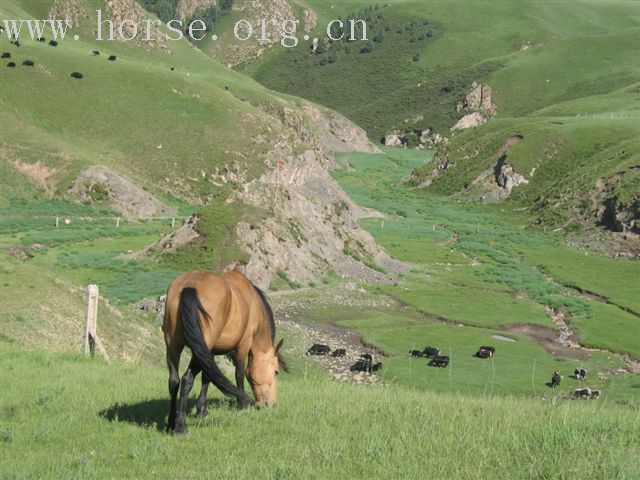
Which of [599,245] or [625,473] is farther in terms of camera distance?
[599,245]

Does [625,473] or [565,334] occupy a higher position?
[625,473]

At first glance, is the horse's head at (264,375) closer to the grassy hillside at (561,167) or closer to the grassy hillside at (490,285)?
the grassy hillside at (490,285)

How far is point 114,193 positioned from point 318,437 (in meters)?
84.8

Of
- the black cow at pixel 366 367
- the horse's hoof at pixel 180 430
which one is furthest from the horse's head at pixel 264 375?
the black cow at pixel 366 367

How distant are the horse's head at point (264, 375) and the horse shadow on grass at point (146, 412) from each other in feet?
2.64

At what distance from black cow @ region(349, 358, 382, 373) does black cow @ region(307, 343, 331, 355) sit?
9.64ft

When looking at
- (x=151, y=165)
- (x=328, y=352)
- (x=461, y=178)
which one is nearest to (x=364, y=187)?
(x=461, y=178)

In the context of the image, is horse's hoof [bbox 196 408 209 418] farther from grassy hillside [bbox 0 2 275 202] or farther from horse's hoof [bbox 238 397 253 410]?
grassy hillside [bbox 0 2 275 202]

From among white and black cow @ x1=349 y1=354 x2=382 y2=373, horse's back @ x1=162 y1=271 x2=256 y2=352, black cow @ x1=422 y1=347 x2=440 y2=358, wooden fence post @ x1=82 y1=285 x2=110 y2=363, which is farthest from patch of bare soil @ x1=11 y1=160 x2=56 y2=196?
horse's back @ x1=162 y1=271 x2=256 y2=352

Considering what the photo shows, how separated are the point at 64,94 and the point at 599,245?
3352 inches

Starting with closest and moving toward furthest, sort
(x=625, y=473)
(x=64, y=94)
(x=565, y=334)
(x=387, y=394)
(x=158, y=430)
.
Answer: (x=625, y=473)
(x=158, y=430)
(x=387, y=394)
(x=565, y=334)
(x=64, y=94)

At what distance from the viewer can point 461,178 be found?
151 metres

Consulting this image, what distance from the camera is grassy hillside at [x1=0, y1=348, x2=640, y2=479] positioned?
31.3 feet

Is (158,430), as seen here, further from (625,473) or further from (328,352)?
(328,352)
